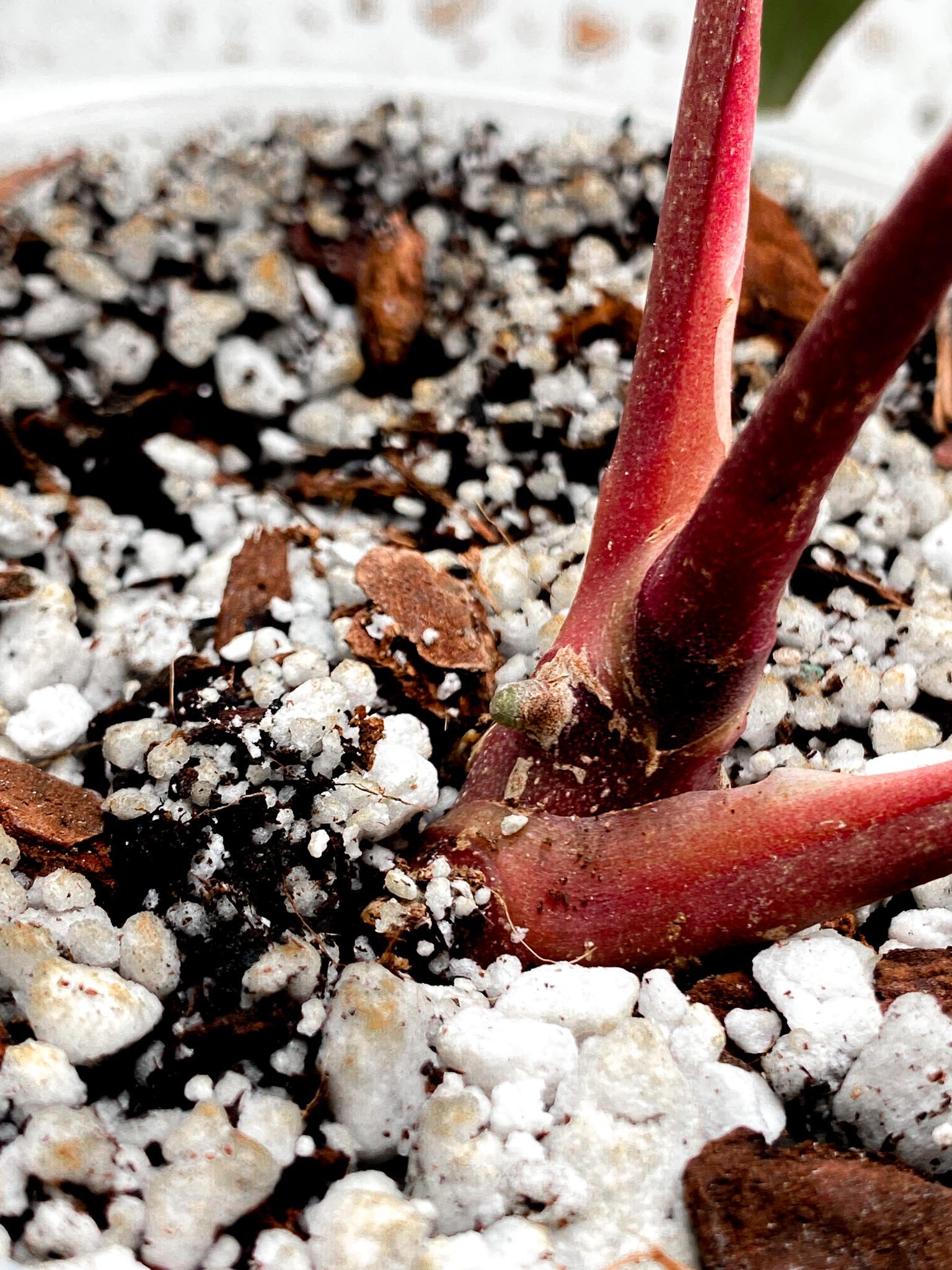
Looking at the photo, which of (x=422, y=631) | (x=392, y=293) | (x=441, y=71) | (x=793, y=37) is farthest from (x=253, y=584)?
(x=441, y=71)

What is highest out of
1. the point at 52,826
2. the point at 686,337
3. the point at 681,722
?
the point at 686,337

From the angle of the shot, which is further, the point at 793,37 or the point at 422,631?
the point at 793,37

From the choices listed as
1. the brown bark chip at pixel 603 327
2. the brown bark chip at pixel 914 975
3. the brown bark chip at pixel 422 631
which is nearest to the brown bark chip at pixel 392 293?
the brown bark chip at pixel 603 327

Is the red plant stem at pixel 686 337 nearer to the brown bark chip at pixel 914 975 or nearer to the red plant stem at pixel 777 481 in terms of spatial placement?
the red plant stem at pixel 777 481

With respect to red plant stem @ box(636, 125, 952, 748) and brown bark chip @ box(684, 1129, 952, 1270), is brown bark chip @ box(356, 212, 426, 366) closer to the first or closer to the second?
red plant stem @ box(636, 125, 952, 748)

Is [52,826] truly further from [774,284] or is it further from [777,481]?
[774,284]

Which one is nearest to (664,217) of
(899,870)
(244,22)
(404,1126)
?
(899,870)
